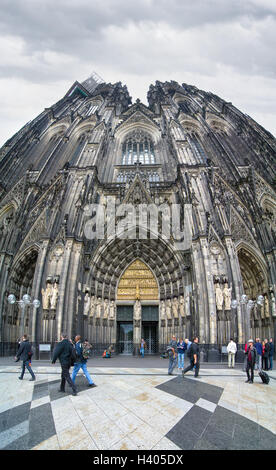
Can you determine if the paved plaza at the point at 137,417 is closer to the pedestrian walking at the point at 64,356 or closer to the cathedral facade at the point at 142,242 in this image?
the pedestrian walking at the point at 64,356

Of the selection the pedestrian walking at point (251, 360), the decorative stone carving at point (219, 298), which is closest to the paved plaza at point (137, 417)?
the pedestrian walking at point (251, 360)

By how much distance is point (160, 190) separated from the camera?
19.5 meters

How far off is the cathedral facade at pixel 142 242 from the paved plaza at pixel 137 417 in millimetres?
7853

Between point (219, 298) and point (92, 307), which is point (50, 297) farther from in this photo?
point (219, 298)

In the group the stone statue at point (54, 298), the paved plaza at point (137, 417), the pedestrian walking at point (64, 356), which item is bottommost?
the paved plaza at point (137, 417)

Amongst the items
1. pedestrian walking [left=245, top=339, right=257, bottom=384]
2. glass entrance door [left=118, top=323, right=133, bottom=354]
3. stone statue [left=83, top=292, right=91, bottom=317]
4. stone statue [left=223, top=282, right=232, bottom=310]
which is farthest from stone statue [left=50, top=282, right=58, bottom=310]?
pedestrian walking [left=245, top=339, right=257, bottom=384]

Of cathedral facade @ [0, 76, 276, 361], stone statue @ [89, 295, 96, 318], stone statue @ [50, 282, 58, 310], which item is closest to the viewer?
stone statue @ [50, 282, 58, 310]

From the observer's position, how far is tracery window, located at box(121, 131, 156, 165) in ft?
78.7

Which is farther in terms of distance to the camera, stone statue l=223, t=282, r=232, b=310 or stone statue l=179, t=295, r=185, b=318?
stone statue l=179, t=295, r=185, b=318

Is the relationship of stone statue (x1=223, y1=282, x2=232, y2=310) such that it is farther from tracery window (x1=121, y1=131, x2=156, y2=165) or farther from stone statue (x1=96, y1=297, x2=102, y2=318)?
tracery window (x1=121, y1=131, x2=156, y2=165)

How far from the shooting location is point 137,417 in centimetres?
376

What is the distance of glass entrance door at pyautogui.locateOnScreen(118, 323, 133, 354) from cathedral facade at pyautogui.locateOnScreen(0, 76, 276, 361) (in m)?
0.11

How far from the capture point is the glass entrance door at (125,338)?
18.4 metres
